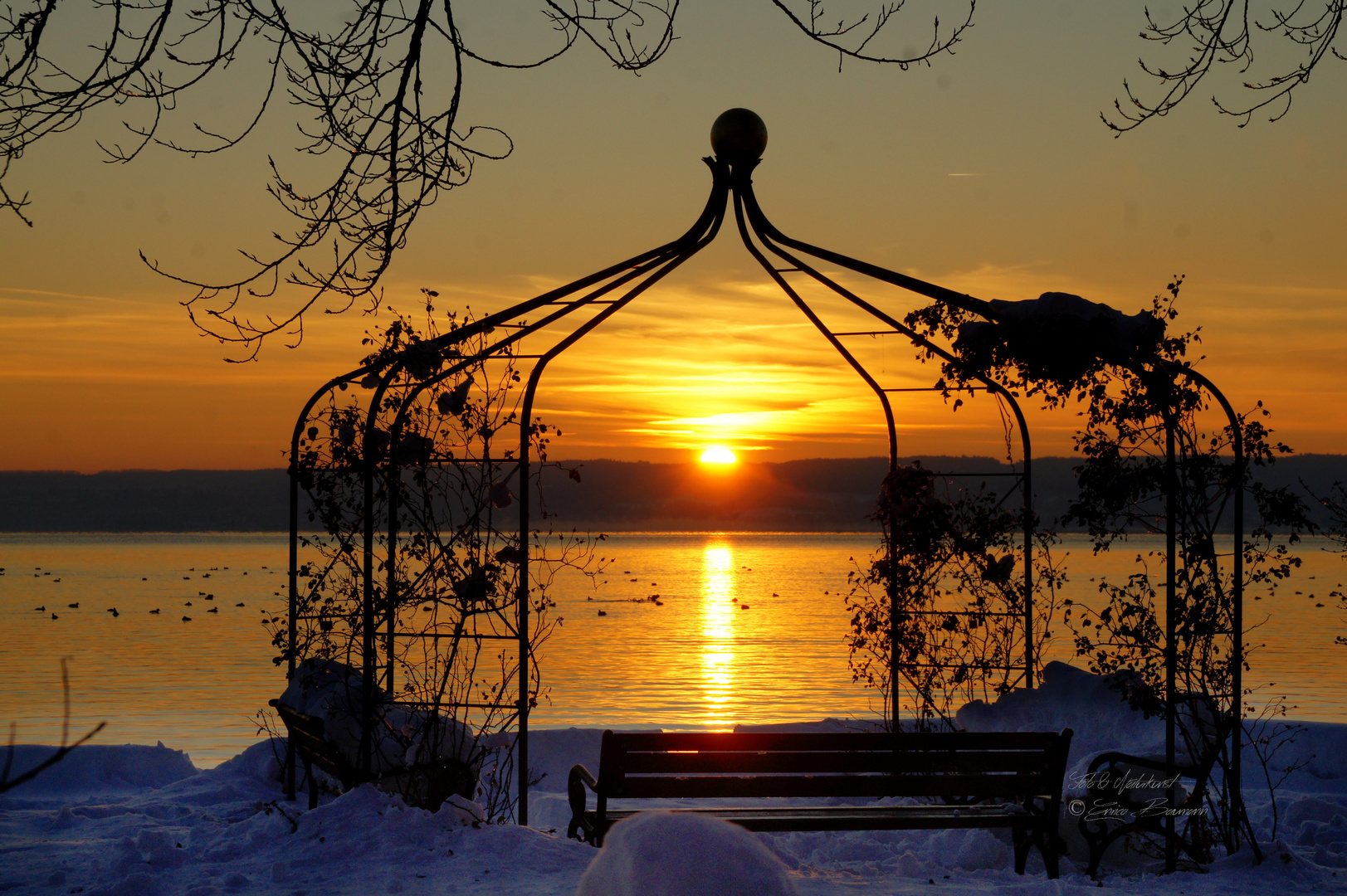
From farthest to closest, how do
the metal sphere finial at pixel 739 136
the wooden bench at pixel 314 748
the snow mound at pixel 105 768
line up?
1. the snow mound at pixel 105 768
2. the metal sphere finial at pixel 739 136
3. the wooden bench at pixel 314 748

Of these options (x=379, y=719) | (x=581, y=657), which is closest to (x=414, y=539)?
(x=379, y=719)

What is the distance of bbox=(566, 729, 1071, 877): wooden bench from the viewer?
5.07 meters

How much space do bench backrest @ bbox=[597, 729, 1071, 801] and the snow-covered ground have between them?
460 millimetres

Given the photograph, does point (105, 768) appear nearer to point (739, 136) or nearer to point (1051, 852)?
point (739, 136)

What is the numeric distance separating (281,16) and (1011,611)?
6245 millimetres

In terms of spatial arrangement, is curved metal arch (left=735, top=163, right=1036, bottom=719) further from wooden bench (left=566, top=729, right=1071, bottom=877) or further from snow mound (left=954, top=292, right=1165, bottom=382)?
wooden bench (left=566, top=729, right=1071, bottom=877)

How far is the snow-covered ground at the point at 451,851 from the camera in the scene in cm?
500

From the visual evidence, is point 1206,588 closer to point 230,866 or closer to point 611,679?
point 230,866

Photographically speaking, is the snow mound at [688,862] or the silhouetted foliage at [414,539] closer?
the snow mound at [688,862]

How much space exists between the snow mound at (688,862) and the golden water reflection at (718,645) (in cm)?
1072

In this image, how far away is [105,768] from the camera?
8570 millimetres

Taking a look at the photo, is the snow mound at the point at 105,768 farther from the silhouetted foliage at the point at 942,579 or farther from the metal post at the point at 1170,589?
the metal post at the point at 1170,589

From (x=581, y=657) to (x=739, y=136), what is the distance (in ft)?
52.2

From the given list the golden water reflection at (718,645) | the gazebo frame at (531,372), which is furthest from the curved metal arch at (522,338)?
the golden water reflection at (718,645)
